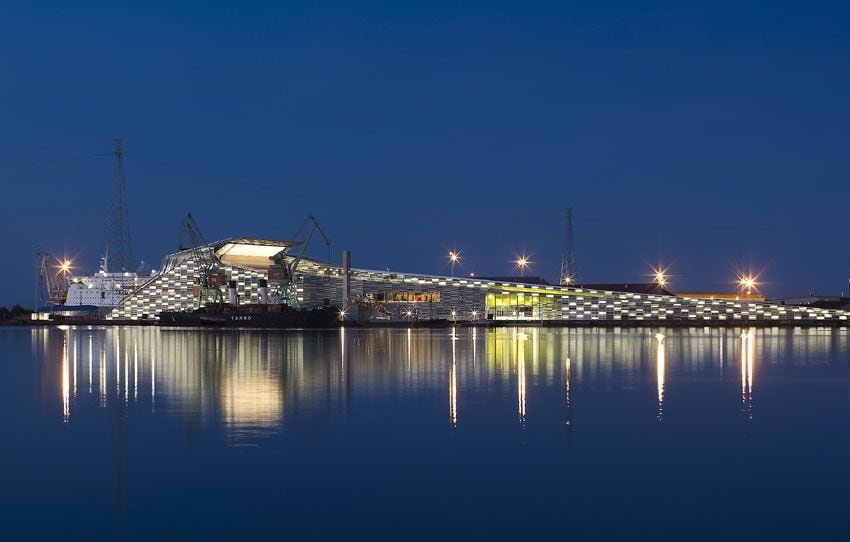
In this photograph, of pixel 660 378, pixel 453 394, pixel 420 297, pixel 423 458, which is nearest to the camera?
pixel 423 458

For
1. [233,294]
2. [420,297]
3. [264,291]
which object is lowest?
[420,297]

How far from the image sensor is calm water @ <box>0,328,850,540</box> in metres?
9.93

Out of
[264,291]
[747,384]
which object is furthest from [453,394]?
[264,291]

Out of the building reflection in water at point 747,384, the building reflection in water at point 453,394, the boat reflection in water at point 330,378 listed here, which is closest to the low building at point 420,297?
the boat reflection in water at point 330,378

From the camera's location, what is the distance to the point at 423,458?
44.3ft

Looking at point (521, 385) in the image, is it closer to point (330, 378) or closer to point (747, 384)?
point (330, 378)

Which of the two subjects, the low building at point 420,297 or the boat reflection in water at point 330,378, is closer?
the boat reflection in water at point 330,378

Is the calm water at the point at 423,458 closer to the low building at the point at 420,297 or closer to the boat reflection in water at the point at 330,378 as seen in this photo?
the boat reflection in water at the point at 330,378

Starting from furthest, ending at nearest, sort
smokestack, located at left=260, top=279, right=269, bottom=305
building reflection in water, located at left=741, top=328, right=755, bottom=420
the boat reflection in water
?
smokestack, located at left=260, top=279, right=269, bottom=305 → building reflection in water, located at left=741, top=328, right=755, bottom=420 → the boat reflection in water

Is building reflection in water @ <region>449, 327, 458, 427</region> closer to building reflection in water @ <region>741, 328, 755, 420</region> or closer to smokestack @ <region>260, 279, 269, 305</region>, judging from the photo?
building reflection in water @ <region>741, 328, 755, 420</region>

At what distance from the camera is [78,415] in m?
18.6

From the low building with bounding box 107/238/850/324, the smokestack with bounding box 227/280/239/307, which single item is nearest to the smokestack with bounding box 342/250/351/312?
the low building with bounding box 107/238/850/324

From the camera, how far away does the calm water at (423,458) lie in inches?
391

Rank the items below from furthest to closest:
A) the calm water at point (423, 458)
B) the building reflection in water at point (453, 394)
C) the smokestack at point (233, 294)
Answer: the smokestack at point (233, 294) → the building reflection in water at point (453, 394) → the calm water at point (423, 458)
